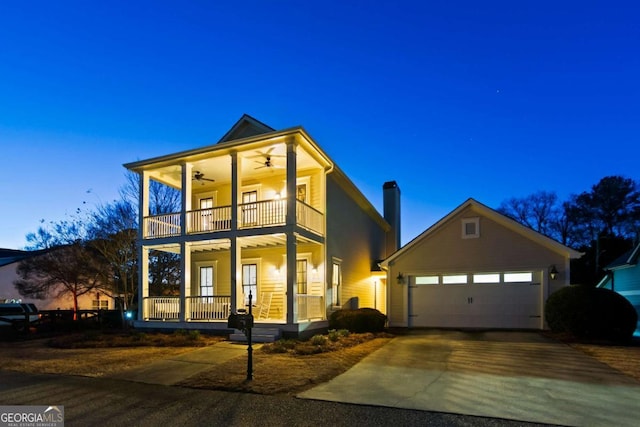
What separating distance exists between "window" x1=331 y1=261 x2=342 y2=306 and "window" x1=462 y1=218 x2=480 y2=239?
202 inches

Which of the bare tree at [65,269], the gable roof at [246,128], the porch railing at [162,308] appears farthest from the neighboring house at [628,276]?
the bare tree at [65,269]

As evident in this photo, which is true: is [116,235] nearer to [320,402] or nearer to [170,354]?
[170,354]

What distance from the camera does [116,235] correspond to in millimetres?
19156

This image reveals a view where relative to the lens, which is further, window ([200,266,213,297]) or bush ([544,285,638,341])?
window ([200,266,213,297])

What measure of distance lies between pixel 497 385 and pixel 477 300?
9.21 metres

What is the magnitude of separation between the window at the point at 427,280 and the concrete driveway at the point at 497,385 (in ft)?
18.4

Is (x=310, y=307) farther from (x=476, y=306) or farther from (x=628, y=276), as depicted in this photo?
(x=628, y=276)

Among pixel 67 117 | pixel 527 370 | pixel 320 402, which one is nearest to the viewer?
pixel 320 402

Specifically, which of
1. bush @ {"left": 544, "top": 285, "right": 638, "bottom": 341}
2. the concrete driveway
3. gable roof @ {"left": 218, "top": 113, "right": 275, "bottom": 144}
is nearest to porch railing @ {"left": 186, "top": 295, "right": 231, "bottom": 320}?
the concrete driveway

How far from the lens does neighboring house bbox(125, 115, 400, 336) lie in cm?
1334

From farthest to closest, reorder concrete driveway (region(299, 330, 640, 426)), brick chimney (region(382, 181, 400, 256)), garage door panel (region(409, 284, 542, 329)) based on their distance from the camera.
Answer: brick chimney (region(382, 181, 400, 256))
garage door panel (region(409, 284, 542, 329))
concrete driveway (region(299, 330, 640, 426))

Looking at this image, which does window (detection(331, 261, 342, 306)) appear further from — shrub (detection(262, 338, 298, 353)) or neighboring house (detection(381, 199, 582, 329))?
shrub (detection(262, 338, 298, 353))

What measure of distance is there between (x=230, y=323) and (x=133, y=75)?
1334 cm

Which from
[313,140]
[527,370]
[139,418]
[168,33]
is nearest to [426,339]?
[527,370]
